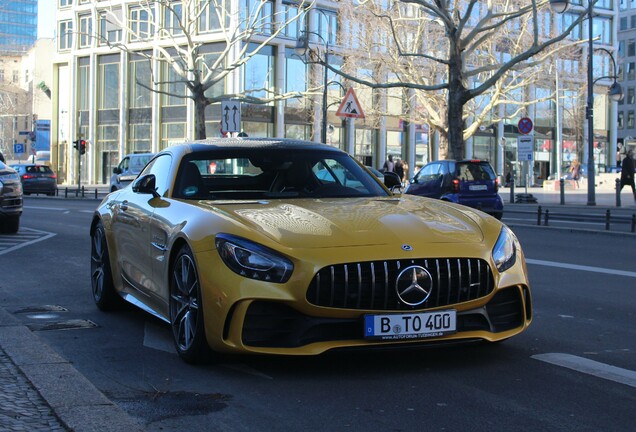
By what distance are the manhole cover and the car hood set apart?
69.4 inches

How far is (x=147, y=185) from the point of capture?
6.67 metres

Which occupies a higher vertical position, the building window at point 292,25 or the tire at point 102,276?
the building window at point 292,25

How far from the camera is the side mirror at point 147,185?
6633 millimetres

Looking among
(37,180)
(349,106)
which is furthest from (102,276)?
(37,180)

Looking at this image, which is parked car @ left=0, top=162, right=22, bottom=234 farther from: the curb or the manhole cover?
the curb

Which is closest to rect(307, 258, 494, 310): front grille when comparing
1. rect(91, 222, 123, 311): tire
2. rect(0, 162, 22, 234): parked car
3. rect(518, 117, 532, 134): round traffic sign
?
rect(91, 222, 123, 311): tire

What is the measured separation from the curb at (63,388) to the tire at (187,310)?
671 mm

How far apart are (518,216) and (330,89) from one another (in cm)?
3492

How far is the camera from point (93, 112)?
69062 mm

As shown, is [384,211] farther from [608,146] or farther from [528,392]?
[608,146]

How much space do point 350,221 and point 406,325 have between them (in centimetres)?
78

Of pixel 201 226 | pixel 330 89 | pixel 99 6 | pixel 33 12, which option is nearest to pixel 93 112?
pixel 99 6

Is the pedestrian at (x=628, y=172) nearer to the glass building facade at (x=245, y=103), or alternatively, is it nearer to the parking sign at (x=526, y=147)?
the parking sign at (x=526, y=147)

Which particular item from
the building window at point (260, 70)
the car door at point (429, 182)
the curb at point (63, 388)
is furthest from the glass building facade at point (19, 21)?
the curb at point (63, 388)
